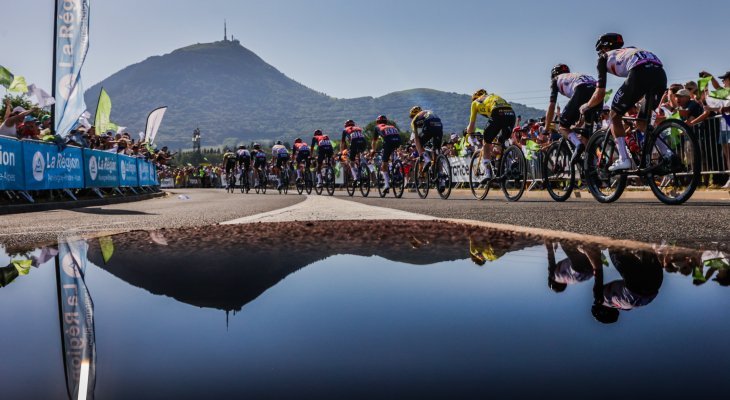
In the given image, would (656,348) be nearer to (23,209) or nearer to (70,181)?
(23,209)

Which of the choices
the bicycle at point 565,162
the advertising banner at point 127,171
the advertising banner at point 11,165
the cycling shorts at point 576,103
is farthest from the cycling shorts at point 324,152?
the cycling shorts at point 576,103

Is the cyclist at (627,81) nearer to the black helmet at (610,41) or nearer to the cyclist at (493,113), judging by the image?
the black helmet at (610,41)

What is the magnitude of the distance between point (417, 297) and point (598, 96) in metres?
6.09

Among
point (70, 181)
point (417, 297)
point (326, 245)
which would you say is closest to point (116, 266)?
point (326, 245)

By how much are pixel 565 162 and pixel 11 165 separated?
9469mm

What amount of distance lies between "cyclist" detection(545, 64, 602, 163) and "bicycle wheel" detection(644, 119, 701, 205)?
139 cm

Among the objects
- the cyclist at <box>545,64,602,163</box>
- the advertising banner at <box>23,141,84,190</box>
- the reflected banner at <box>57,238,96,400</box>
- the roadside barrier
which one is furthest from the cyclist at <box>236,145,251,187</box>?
the reflected banner at <box>57,238,96,400</box>

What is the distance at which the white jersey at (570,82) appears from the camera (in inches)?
314

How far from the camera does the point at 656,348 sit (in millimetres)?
1073

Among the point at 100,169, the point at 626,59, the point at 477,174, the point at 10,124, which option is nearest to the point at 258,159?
the point at 100,169

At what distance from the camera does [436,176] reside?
12.6 meters

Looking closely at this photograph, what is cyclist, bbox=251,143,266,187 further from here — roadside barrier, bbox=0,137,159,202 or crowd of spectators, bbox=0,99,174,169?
roadside barrier, bbox=0,137,159,202

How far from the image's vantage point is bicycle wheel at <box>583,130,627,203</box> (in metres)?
7.26

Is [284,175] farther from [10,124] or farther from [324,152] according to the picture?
[10,124]
